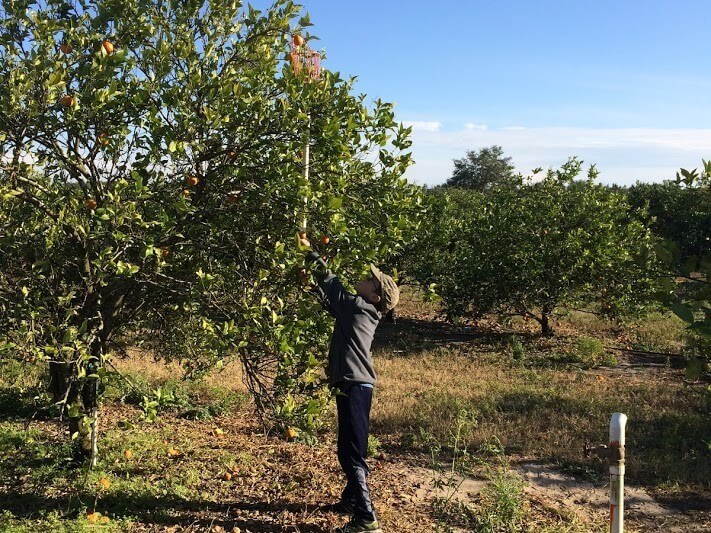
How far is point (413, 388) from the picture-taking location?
7.91m

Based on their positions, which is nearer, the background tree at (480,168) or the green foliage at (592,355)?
the green foliage at (592,355)

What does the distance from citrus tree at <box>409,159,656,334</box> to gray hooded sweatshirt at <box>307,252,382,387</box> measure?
7.02 m

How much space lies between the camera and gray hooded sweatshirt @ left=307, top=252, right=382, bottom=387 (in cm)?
381

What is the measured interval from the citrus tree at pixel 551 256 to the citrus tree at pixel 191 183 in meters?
7.17

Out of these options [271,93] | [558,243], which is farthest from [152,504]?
[558,243]

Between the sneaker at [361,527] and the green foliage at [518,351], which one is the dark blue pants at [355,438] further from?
the green foliage at [518,351]

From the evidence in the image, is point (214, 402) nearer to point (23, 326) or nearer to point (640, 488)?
point (23, 326)

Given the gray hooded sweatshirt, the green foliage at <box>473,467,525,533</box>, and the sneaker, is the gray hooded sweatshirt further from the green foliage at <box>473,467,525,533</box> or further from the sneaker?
the green foliage at <box>473,467,525,533</box>

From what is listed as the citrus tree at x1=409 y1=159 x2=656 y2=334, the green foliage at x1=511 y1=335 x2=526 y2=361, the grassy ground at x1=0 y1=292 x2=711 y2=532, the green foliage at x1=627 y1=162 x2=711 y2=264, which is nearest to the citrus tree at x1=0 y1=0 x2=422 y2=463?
the grassy ground at x1=0 y1=292 x2=711 y2=532

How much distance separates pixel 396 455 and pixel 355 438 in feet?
6.65

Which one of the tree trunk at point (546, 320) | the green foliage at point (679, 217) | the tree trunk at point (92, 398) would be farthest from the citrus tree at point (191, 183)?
the green foliage at point (679, 217)

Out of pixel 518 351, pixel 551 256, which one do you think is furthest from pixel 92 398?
pixel 551 256

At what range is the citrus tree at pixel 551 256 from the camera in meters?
10.6

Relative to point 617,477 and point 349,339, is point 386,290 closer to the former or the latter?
point 349,339
